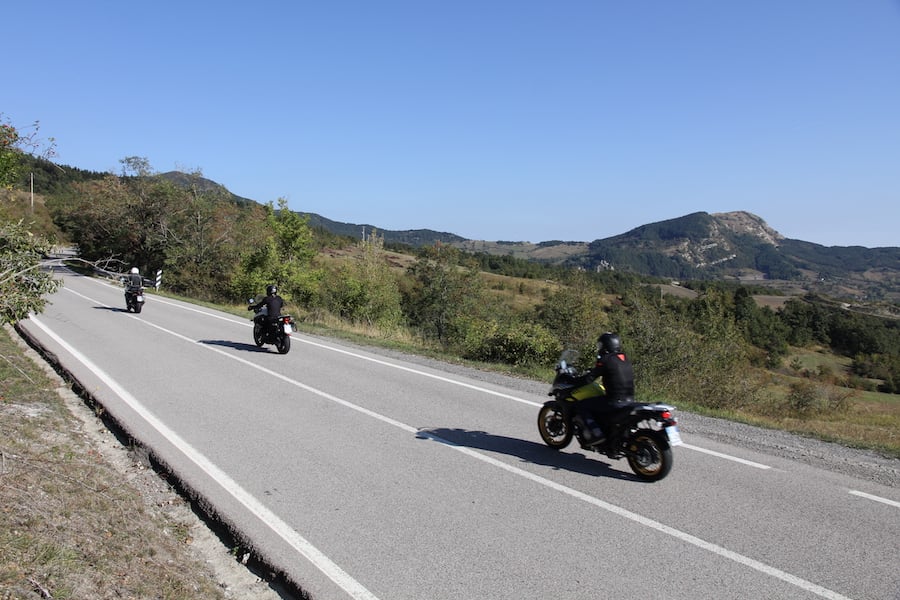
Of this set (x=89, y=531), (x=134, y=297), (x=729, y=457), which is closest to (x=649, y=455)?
(x=729, y=457)

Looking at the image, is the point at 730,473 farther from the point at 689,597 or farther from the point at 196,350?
the point at 196,350

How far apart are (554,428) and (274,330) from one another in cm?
891

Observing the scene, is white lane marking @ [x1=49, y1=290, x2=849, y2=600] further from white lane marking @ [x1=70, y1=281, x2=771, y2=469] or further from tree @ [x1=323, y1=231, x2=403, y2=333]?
tree @ [x1=323, y1=231, x2=403, y2=333]

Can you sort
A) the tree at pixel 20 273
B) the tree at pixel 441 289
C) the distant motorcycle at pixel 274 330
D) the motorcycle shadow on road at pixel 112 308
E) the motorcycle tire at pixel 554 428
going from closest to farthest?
the tree at pixel 20 273 → the motorcycle tire at pixel 554 428 → the distant motorcycle at pixel 274 330 → the motorcycle shadow on road at pixel 112 308 → the tree at pixel 441 289

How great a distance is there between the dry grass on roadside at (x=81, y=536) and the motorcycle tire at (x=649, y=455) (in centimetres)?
414

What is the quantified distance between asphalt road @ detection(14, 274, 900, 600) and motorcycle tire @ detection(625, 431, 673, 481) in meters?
0.17

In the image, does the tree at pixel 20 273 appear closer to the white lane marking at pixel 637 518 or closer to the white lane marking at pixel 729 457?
the white lane marking at pixel 637 518

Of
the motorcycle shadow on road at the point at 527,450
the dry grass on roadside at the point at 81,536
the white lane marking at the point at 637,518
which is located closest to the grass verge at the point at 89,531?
the dry grass on roadside at the point at 81,536

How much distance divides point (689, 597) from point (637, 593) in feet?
1.07

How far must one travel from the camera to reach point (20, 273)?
211 inches

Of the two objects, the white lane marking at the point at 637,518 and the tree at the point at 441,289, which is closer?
the white lane marking at the point at 637,518

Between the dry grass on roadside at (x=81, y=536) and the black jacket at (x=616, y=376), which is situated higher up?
the black jacket at (x=616, y=376)

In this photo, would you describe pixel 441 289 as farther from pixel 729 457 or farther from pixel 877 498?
pixel 877 498

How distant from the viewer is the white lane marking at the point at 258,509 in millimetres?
4051
